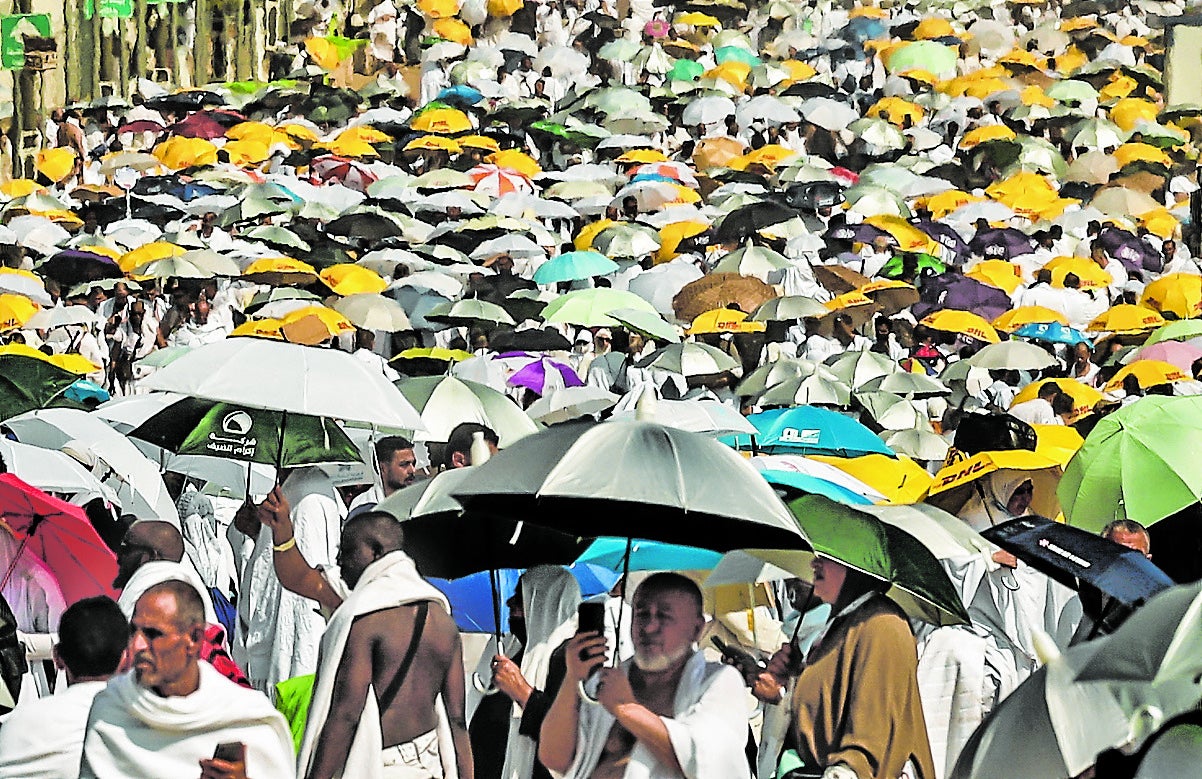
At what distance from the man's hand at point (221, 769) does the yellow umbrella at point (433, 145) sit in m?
20.4

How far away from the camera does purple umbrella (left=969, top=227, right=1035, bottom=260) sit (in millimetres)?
20933

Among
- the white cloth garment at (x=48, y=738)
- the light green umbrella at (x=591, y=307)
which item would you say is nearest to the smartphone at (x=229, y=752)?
the white cloth garment at (x=48, y=738)

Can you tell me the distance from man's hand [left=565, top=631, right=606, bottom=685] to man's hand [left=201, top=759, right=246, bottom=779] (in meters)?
0.86

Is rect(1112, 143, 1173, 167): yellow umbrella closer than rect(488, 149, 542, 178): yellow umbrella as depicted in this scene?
No

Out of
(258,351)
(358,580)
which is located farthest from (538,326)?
(358,580)

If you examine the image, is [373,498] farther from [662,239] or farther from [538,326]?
[662,239]

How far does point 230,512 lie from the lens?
9.75 metres

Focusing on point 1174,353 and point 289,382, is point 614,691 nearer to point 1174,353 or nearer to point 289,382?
point 289,382

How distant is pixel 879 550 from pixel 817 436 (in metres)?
3.49

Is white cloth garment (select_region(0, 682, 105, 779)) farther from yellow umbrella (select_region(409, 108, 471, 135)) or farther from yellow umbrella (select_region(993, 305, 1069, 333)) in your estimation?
yellow umbrella (select_region(409, 108, 471, 135))

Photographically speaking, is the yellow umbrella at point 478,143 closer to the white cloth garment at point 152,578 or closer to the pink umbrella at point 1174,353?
the pink umbrella at point 1174,353

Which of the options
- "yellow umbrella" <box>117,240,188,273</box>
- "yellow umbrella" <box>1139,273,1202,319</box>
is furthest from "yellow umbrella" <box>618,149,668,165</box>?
"yellow umbrella" <box>1139,273,1202,319</box>

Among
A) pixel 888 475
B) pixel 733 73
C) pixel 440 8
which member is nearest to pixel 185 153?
pixel 733 73

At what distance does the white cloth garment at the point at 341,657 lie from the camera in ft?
19.8
